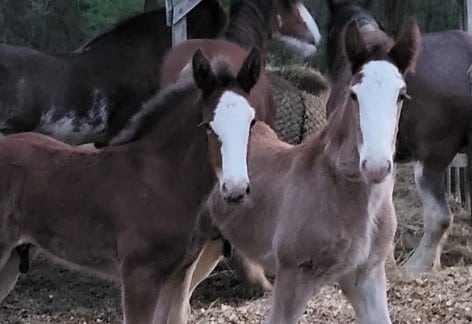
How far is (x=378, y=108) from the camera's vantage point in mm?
3816

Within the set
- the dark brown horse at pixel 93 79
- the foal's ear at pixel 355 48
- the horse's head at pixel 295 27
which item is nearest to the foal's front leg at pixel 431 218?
the horse's head at pixel 295 27

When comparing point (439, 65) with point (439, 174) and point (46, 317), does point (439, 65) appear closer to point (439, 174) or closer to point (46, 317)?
point (439, 174)

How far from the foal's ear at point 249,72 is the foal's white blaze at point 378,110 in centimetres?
53

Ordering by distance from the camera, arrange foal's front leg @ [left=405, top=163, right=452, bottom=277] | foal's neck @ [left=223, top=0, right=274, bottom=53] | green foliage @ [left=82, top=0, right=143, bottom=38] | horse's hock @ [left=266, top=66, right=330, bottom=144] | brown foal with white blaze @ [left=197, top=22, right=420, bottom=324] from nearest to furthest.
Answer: brown foal with white blaze @ [left=197, top=22, right=420, bottom=324] < foal's front leg @ [left=405, top=163, right=452, bottom=277] < foal's neck @ [left=223, top=0, right=274, bottom=53] < horse's hock @ [left=266, top=66, right=330, bottom=144] < green foliage @ [left=82, top=0, right=143, bottom=38]

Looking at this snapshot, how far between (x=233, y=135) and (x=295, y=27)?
3979 millimetres

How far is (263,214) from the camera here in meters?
4.55

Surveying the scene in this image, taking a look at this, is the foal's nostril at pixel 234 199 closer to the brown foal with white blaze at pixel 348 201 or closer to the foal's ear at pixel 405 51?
the brown foal with white blaze at pixel 348 201

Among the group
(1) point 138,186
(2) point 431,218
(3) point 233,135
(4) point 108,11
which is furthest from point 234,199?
(4) point 108,11

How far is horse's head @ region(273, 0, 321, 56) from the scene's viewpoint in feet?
25.6

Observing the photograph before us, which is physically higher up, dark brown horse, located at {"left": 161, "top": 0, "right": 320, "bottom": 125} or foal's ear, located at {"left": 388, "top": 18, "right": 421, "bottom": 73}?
foal's ear, located at {"left": 388, "top": 18, "right": 421, "bottom": 73}

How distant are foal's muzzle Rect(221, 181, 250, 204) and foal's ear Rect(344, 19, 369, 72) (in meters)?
0.67

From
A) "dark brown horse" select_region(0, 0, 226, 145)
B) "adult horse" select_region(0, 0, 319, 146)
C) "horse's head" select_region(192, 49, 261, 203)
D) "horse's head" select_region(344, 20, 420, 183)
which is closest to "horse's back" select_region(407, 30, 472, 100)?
"adult horse" select_region(0, 0, 319, 146)

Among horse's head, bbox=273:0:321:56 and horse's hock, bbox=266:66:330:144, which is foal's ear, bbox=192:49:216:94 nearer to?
horse's hock, bbox=266:66:330:144

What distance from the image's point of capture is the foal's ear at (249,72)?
4242 mm
